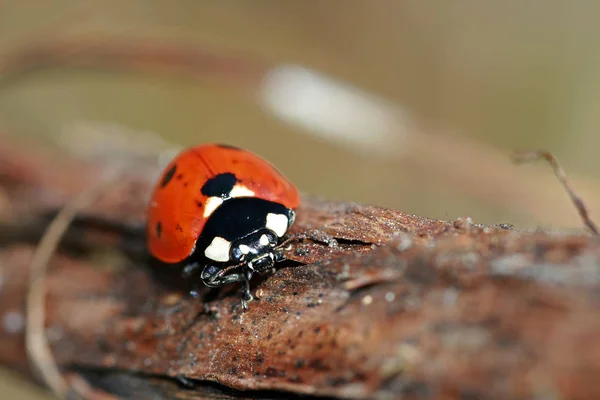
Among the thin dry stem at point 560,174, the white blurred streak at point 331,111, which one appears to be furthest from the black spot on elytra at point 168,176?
the white blurred streak at point 331,111

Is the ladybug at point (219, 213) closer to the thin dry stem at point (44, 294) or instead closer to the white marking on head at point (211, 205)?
the white marking on head at point (211, 205)

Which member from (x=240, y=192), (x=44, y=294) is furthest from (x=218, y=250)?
(x=44, y=294)

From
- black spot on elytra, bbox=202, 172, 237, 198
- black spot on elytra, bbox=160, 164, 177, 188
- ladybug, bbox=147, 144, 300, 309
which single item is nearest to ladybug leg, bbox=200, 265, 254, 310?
ladybug, bbox=147, 144, 300, 309

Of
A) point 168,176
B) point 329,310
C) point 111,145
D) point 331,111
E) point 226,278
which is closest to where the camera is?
point 329,310

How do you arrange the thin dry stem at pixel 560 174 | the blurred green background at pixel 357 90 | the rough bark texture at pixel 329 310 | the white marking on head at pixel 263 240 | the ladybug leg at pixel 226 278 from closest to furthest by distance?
the rough bark texture at pixel 329 310, the thin dry stem at pixel 560 174, the ladybug leg at pixel 226 278, the white marking on head at pixel 263 240, the blurred green background at pixel 357 90

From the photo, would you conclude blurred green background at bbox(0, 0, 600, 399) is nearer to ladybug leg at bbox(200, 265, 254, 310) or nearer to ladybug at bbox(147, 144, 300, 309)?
ladybug at bbox(147, 144, 300, 309)

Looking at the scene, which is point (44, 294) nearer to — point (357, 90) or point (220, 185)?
point (220, 185)

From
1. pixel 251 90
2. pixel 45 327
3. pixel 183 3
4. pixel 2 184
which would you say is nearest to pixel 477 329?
pixel 45 327
